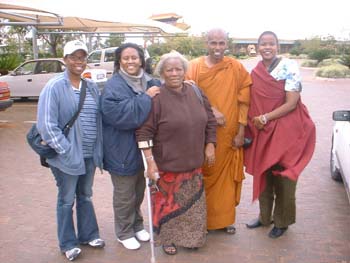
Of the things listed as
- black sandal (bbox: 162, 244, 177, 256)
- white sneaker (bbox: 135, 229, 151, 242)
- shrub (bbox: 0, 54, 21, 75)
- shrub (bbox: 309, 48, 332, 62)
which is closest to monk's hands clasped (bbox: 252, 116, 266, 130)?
black sandal (bbox: 162, 244, 177, 256)

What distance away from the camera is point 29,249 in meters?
3.97

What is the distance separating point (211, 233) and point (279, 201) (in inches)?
29.2

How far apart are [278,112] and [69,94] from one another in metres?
1.77

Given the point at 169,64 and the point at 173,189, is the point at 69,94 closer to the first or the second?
the point at 169,64

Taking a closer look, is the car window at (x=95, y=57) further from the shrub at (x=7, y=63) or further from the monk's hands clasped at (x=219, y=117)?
the monk's hands clasped at (x=219, y=117)

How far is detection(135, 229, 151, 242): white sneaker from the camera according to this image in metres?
4.05

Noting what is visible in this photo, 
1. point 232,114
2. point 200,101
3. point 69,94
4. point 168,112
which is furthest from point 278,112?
point 69,94

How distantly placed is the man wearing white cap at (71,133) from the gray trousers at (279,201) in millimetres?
1690

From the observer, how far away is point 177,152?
3492mm

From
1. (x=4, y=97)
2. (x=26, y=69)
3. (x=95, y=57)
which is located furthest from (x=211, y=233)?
(x=95, y=57)

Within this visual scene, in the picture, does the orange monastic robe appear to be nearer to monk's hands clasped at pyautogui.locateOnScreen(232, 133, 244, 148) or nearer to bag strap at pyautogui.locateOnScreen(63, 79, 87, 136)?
monk's hands clasped at pyautogui.locateOnScreen(232, 133, 244, 148)

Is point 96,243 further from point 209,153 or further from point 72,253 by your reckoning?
point 209,153

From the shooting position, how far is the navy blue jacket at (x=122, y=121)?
11.0 ft

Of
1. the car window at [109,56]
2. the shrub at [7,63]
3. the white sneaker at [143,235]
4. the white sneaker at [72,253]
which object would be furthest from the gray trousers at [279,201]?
the shrub at [7,63]
